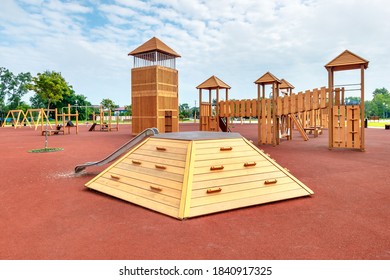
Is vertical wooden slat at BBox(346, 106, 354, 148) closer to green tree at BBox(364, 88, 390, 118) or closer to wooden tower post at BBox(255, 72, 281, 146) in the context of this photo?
wooden tower post at BBox(255, 72, 281, 146)

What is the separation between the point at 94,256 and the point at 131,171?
2.96 m

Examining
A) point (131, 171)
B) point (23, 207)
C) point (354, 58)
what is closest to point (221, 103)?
point (354, 58)

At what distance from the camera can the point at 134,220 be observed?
184 inches

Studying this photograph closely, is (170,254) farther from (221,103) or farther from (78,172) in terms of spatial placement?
(221,103)

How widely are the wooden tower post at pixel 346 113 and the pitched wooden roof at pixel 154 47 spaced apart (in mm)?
11912

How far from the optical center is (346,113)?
14.0m

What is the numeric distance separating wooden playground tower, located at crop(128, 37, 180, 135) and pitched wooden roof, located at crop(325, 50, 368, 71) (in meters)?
12.0

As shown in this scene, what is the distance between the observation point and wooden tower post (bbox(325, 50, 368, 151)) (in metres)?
13.3

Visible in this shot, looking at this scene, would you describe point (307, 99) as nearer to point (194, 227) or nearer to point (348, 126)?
point (348, 126)

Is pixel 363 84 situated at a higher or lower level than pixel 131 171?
higher

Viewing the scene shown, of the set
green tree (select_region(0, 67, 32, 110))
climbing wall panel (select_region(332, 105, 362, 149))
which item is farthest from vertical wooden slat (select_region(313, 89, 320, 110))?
green tree (select_region(0, 67, 32, 110))

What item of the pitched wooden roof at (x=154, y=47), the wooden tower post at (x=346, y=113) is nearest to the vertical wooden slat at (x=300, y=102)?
the wooden tower post at (x=346, y=113)

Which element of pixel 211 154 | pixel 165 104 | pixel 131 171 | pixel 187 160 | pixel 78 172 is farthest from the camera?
pixel 165 104
